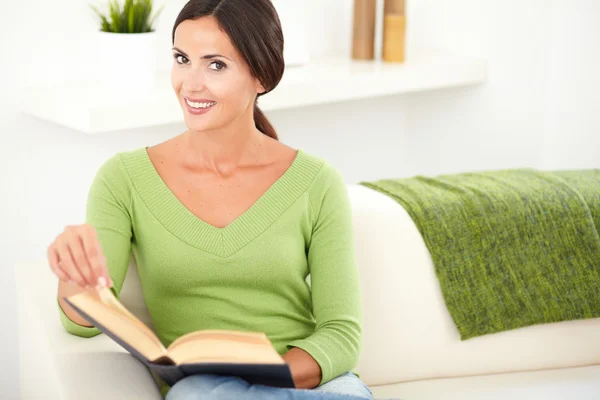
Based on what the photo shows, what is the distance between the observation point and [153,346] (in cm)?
132

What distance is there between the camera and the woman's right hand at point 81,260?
1345 mm

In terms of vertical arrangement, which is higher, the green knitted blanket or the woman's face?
the woman's face

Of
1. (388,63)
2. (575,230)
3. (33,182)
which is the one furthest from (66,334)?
(388,63)

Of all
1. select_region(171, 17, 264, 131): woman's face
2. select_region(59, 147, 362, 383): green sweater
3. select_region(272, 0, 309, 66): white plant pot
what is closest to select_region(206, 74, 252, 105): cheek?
select_region(171, 17, 264, 131): woman's face

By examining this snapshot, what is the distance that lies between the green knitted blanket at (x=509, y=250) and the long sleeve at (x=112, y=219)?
0.64 m

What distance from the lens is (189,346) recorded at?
132 cm

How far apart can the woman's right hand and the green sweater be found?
9.1 inches

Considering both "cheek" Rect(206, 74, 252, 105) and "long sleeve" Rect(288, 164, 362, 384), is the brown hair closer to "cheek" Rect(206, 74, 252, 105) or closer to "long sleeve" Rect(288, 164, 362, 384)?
"cheek" Rect(206, 74, 252, 105)

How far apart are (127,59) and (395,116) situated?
1127mm

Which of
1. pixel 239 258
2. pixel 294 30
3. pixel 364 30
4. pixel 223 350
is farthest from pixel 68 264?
pixel 364 30

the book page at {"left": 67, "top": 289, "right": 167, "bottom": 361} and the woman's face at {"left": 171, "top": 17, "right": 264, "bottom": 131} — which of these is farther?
the woman's face at {"left": 171, "top": 17, "right": 264, "bottom": 131}

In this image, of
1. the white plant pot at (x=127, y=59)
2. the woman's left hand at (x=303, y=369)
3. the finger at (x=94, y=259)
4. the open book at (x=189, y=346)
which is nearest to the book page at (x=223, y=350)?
the open book at (x=189, y=346)

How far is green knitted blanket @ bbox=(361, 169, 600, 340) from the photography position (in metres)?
1.97

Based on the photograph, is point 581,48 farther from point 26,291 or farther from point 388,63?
point 26,291
